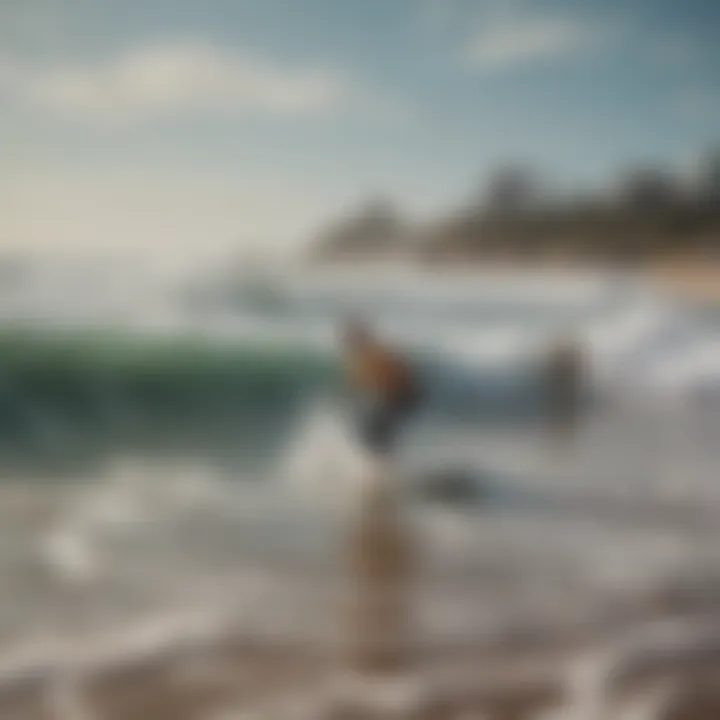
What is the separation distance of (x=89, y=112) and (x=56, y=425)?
0.33 meters

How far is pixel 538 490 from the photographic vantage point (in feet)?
3.97

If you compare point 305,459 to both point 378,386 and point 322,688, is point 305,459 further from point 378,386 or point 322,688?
point 322,688

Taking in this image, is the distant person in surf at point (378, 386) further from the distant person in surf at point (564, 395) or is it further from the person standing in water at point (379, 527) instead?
the distant person in surf at point (564, 395)

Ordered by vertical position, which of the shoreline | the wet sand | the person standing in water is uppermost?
the shoreline

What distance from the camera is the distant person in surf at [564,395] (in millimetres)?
1227

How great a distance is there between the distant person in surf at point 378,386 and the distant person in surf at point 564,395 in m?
0.16

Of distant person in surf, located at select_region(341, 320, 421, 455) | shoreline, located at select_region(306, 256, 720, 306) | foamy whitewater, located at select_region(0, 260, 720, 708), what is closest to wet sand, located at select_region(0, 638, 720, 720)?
foamy whitewater, located at select_region(0, 260, 720, 708)

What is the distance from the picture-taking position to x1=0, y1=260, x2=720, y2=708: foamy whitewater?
110cm

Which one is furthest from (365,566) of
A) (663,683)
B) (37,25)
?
(37,25)

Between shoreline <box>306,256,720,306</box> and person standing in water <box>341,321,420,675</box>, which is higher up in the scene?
shoreline <box>306,256,720,306</box>

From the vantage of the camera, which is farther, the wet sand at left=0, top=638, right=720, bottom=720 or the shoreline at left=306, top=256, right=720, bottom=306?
the shoreline at left=306, top=256, right=720, bottom=306

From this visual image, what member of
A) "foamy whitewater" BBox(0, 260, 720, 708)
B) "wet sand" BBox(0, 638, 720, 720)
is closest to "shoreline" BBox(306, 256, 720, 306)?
"foamy whitewater" BBox(0, 260, 720, 708)

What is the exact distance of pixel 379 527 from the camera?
1168mm

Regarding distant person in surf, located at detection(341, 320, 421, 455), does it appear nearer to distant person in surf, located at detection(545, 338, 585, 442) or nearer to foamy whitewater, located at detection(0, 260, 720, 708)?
foamy whitewater, located at detection(0, 260, 720, 708)
